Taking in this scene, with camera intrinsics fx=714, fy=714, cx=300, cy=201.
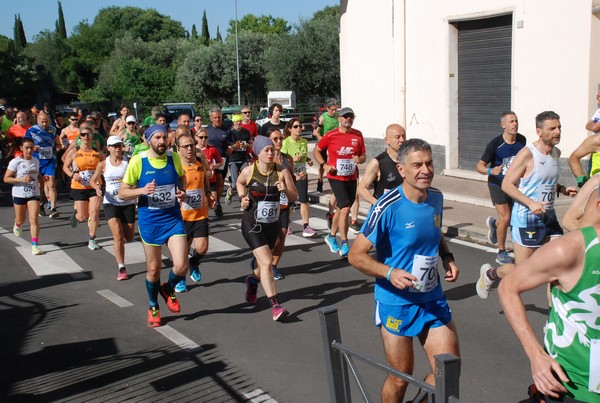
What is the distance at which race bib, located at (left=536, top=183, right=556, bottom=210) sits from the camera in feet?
22.5

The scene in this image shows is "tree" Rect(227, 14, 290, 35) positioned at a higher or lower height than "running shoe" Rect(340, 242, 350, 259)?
higher

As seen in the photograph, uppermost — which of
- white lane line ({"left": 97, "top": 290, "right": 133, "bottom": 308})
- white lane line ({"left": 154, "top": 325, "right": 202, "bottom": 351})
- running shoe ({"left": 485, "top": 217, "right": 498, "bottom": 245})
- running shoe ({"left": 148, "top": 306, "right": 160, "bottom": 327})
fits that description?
running shoe ({"left": 485, "top": 217, "right": 498, "bottom": 245})

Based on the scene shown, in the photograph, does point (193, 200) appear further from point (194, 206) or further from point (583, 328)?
point (583, 328)

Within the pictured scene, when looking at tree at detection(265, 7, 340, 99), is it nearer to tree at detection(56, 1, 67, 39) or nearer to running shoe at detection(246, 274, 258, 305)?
running shoe at detection(246, 274, 258, 305)

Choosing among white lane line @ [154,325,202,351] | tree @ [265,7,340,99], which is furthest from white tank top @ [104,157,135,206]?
tree @ [265,7,340,99]

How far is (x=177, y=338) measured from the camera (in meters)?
6.74

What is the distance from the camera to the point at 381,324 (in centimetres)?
435

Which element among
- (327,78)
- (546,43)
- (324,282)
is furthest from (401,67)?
(327,78)

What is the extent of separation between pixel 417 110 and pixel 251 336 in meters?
12.5

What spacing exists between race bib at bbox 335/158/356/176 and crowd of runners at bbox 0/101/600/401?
0.02m

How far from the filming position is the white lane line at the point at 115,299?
799 centimetres

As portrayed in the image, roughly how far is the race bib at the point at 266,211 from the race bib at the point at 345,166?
2677 millimetres

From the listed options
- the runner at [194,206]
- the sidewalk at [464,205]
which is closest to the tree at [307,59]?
the sidewalk at [464,205]

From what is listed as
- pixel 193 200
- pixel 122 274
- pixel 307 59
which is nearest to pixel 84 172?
pixel 122 274
